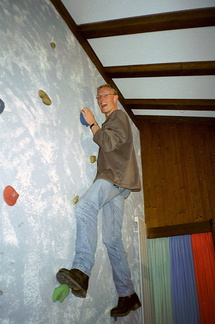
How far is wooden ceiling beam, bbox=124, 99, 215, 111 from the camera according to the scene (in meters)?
3.50

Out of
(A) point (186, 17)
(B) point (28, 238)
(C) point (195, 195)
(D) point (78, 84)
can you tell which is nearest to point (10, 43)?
(D) point (78, 84)

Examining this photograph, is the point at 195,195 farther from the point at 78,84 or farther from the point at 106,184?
the point at 78,84

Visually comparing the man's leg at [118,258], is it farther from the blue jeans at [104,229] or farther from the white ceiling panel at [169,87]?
the white ceiling panel at [169,87]

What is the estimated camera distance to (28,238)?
145 centimetres

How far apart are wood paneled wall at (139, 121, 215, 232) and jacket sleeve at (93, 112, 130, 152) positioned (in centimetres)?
164

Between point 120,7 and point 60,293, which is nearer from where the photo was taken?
point 60,293

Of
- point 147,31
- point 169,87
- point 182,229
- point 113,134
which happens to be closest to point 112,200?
point 113,134

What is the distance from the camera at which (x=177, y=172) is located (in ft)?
11.8

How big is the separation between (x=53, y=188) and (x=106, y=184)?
0.41m

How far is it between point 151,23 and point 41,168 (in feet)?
5.77

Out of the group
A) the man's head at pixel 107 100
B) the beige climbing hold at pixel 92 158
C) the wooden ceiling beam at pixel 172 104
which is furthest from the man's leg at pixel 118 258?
the wooden ceiling beam at pixel 172 104

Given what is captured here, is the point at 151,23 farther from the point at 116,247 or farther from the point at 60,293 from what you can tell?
the point at 60,293

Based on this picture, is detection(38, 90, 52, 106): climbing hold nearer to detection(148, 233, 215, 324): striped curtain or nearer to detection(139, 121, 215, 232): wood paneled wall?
detection(148, 233, 215, 324): striped curtain

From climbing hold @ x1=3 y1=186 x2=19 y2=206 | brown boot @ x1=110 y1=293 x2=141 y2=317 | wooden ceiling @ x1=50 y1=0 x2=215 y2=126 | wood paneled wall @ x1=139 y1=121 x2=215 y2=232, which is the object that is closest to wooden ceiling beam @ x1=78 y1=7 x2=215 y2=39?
wooden ceiling @ x1=50 y1=0 x2=215 y2=126
